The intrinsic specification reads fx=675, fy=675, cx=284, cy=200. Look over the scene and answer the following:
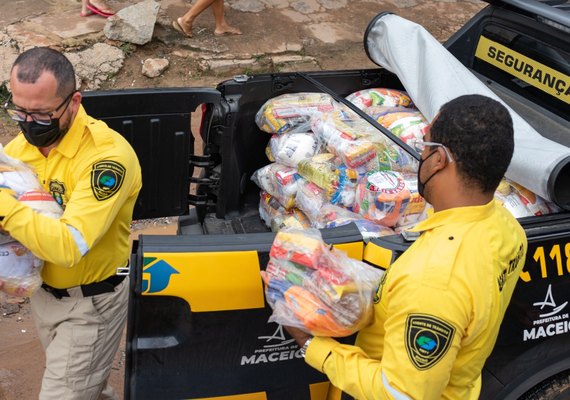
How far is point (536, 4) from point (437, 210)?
79.7 inches

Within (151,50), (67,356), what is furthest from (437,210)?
(151,50)

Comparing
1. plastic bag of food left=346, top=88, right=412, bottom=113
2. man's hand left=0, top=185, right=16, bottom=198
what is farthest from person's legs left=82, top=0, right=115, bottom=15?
man's hand left=0, top=185, right=16, bottom=198

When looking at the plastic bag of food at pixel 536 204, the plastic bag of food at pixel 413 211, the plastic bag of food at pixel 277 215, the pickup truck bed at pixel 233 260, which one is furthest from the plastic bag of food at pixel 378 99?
the plastic bag of food at pixel 536 204

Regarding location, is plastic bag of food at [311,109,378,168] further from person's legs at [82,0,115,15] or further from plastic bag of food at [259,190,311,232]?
person's legs at [82,0,115,15]

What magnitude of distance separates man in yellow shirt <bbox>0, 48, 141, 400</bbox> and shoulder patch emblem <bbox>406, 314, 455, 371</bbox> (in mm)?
1254

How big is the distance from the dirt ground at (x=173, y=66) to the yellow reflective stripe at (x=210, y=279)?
5.97 ft

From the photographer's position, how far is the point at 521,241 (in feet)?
6.95

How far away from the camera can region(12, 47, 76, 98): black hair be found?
2.47 metres

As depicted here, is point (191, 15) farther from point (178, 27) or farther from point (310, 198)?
point (310, 198)

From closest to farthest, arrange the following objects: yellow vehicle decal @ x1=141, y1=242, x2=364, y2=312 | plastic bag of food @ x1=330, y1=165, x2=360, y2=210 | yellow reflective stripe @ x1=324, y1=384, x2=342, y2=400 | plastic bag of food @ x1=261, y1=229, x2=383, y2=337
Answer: plastic bag of food @ x1=261, y1=229, x2=383, y2=337
yellow vehicle decal @ x1=141, y1=242, x2=364, y2=312
yellow reflective stripe @ x1=324, y1=384, x2=342, y2=400
plastic bag of food @ x1=330, y1=165, x2=360, y2=210

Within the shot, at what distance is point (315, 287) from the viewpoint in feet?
6.85

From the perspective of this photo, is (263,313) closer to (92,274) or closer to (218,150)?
(92,274)

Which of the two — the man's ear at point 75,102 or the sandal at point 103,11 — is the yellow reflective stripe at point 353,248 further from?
the sandal at point 103,11

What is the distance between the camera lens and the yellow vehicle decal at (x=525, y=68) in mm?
3414
